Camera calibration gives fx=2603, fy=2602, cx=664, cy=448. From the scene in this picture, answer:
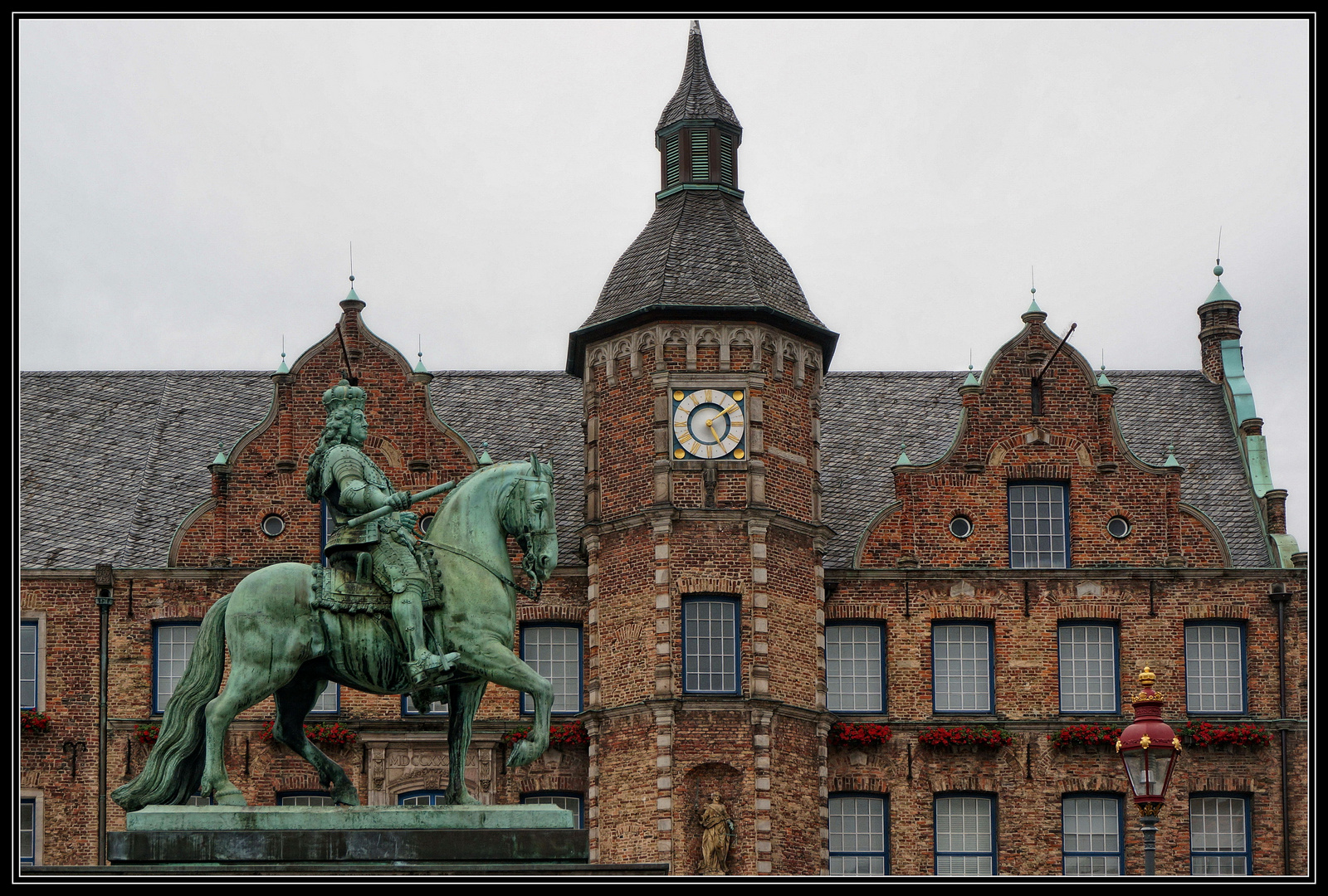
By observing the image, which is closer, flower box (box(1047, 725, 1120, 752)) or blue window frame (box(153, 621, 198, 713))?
flower box (box(1047, 725, 1120, 752))

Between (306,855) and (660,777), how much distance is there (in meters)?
16.9

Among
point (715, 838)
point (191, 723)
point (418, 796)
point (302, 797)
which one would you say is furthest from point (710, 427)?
point (191, 723)

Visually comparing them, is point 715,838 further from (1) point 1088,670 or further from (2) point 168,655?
(2) point 168,655

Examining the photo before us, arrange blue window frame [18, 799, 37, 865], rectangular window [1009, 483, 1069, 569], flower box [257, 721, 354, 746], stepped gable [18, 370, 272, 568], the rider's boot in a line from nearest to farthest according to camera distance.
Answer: the rider's boot → blue window frame [18, 799, 37, 865] → flower box [257, 721, 354, 746] → rectangular window [1009, 483, 1069, 569] → stepped gable [18, 370, 272, 568]

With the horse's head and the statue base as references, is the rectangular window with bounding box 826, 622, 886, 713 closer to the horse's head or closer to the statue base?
the horse's head

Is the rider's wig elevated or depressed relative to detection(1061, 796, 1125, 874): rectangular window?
elevated

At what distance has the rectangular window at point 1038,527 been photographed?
45.7 metres

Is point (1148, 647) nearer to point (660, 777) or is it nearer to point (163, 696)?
point (660, 777)

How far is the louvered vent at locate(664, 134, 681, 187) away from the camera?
47.6 metres

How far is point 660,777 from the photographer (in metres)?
42.6

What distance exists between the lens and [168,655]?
148ft

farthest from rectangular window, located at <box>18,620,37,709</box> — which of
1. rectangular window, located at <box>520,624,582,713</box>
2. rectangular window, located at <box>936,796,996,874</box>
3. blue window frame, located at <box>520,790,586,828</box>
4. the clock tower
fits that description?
rectangular window, located at <box>936,796,996,874</box>

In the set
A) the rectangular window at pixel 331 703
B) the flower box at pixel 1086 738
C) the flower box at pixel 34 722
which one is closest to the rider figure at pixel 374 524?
the rectangular window at pixel 331 703

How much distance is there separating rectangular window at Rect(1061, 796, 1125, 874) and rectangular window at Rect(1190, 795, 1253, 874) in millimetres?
1271
